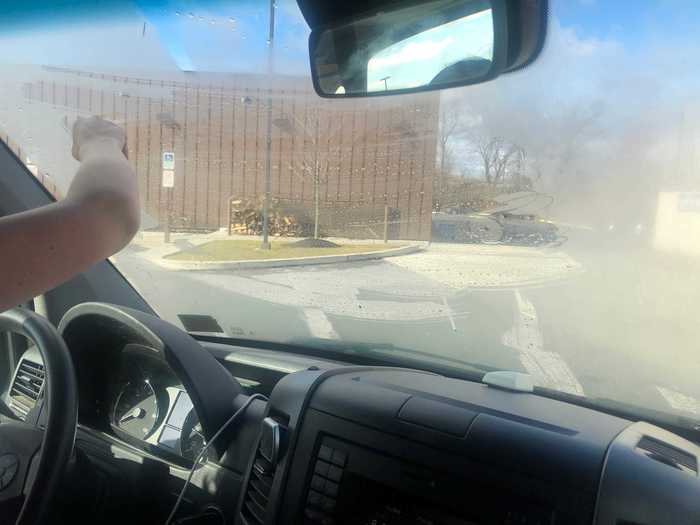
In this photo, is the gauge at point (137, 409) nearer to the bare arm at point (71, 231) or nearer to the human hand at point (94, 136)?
the human hand at point (94, 136)

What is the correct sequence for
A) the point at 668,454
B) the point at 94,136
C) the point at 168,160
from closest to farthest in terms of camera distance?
1. the point at 94,136
2. the point at 668,454
3. the point at 168,160

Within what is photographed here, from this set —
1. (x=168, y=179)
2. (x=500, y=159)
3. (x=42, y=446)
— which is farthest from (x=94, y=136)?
(x=168, y=179)

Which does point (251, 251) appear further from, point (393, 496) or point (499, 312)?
point (393, 496)

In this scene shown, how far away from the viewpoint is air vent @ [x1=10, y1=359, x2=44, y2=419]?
3.38 m

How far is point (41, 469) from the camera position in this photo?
232 cm

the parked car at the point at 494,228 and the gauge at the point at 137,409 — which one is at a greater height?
the parked car at the point at 494,228

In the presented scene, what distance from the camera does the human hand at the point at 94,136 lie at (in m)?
1.90

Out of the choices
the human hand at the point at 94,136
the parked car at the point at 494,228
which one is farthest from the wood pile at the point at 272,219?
the human hand at the point at 94,136

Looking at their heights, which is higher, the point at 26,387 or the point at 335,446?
the point at 335,446

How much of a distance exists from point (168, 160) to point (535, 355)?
324 centimetres

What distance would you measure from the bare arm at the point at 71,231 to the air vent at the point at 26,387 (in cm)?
208

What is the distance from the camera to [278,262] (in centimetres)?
505

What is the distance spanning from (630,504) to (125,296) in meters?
3.18

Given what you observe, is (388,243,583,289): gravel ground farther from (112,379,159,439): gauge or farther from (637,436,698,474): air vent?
(112,379,159,439): gauge
